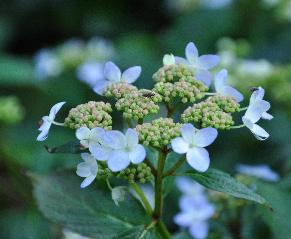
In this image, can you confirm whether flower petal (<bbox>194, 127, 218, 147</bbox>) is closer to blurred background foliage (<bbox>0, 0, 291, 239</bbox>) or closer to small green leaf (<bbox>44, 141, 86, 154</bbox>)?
small green leaf (<bbox>44, 141, 86, 154</bbox>)

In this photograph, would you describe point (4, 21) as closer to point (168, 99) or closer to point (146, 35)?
point (146, 35)

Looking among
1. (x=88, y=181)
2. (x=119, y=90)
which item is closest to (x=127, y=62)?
(x=119, y=90)

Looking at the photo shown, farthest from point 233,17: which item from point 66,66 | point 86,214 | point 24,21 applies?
point 86,214

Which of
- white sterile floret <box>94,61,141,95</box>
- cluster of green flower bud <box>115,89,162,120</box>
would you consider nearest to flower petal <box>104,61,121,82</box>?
white sterile floret <box>94,61,141,95</box>

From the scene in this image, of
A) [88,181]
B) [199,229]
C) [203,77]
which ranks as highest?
[203,77]

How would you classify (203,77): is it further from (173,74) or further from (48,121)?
(48,121)

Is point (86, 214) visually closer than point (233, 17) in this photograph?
Yes
